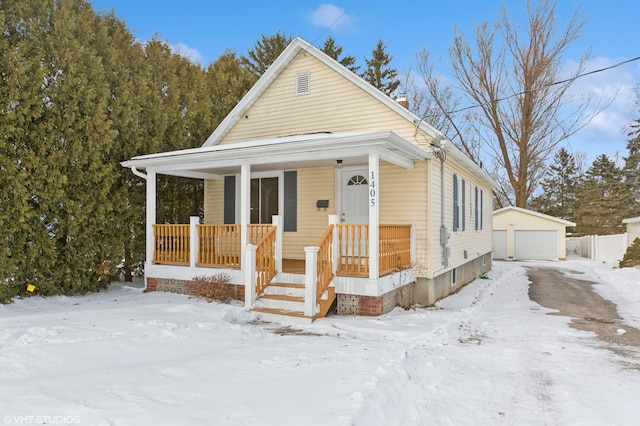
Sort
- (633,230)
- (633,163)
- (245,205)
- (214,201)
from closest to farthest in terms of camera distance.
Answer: (245,205) → (214,201) → (633,230) → (633,163)

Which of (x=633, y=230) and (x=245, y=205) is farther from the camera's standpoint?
(x=633, y=230)

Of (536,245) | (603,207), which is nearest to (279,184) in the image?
(536,245)

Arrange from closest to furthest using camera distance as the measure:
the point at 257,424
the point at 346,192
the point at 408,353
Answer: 1. the point at 257,424
2. the point at 408,353
3. the point at 346,192

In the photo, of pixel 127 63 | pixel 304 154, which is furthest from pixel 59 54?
pixel 304 154

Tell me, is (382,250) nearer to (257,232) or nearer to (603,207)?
(257,232)

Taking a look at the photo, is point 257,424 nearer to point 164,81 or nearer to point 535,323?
point 535,323

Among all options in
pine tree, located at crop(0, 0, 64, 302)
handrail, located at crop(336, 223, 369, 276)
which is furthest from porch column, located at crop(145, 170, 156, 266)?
handrail, located at crop(336, 223, 369, 276)

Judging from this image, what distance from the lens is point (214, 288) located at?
8.34m

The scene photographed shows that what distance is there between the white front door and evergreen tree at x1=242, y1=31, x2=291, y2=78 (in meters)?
21.3

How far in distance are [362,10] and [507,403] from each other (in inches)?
411

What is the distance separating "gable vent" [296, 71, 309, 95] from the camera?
10.9 m

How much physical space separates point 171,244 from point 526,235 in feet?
76.0

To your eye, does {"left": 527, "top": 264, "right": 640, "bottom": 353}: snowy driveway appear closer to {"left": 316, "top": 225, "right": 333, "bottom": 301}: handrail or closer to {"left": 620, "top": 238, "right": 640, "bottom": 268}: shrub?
{"left": 620, "top": 238, "right": 640, "bottom": 268}: shrub

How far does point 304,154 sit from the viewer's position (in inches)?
307
